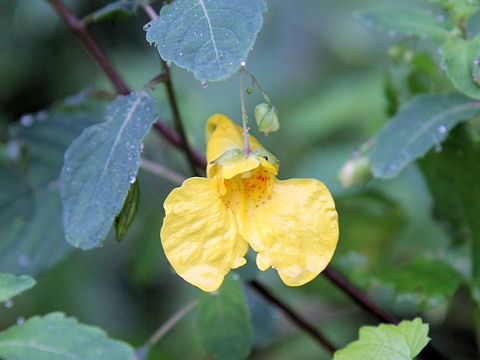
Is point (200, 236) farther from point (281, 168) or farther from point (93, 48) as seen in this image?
point (281, 168)

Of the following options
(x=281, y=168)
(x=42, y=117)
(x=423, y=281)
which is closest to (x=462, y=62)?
(x=423, y=281)

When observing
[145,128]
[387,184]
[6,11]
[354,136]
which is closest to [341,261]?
[387,184]

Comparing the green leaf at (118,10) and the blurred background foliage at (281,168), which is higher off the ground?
the green leaf at (118,10)

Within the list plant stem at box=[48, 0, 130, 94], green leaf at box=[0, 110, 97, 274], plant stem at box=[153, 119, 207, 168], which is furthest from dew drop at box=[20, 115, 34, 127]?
plant stem at box=[153, 119, 207, 168]

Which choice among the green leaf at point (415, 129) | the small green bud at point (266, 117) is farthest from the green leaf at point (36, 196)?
the green leaf at point (415, 129)

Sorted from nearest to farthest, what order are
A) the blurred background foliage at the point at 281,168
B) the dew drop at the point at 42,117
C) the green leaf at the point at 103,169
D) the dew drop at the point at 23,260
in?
the green leaf at the point at 103,169, the dew drop at the point at 23,260, the dew drop at the point at 42,117, the blurred background foliage at the point at 281,168

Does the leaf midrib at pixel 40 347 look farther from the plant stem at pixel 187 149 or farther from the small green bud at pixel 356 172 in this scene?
the small green bud at pixel 356 172

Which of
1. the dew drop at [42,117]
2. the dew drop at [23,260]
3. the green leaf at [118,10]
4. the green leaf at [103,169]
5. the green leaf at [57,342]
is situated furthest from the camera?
the dew drop at [42,117]
